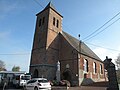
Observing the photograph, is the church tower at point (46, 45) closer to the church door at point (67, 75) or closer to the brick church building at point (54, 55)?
the brick church building at point (54, 55)

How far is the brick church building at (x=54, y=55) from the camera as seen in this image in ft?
82.0

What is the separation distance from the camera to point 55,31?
2944cm

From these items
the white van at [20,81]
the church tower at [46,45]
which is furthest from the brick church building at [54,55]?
the white van at [20,81]

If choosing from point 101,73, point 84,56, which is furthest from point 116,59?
point 84,56

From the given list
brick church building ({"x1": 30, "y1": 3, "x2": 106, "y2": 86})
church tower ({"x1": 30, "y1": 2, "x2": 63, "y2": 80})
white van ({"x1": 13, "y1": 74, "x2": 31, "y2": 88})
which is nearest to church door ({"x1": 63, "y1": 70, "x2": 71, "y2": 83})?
brick church building ({"x1": 30, "y1": 3, "x2": 106, "y2": 86})

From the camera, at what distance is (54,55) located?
2730 centimetres

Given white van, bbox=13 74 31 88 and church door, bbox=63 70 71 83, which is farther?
church door, bbox=63 70 71 83

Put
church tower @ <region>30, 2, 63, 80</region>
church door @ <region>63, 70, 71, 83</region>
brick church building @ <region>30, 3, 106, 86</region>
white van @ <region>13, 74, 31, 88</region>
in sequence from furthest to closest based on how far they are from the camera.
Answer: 1. church door @ <region>63, 70, 71, 83</region>
2. church tower @ <region>30, 2, 63, 80</region>
3. brick church building @ <region>30, 3, 106, 86</region>
4. white van @ <region>13, 74, 31, 88</region>

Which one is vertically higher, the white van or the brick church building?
the brick church building

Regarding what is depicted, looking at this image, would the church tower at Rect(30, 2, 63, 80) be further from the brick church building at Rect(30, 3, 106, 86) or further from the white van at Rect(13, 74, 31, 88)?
the white van at Rect(13, 74, 31, 88)

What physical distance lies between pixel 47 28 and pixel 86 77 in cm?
1330

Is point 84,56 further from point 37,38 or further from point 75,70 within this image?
point 37,38

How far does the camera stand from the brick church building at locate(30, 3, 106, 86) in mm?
25000

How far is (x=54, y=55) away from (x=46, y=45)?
114 inches
